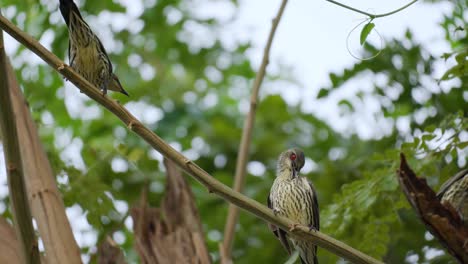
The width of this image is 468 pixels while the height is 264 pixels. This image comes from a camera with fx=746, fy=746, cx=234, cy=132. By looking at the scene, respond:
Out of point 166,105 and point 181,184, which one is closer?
point 181,184

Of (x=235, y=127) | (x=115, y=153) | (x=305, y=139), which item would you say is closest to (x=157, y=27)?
(x=235, y=127)

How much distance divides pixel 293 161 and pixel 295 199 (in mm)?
250

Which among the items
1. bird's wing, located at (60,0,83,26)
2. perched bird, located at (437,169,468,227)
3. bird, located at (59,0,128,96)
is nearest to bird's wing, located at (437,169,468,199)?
perched bird, located at (437,169,468,227)

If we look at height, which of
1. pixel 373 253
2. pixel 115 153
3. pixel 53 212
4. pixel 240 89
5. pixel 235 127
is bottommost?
pixel 373 253

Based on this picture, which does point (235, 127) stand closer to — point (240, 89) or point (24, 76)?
A: point (240, 89)

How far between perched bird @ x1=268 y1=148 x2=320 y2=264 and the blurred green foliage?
95 millimetres

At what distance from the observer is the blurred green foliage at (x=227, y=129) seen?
386cm

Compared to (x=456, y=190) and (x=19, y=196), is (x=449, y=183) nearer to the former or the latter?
(x=456, y=190)

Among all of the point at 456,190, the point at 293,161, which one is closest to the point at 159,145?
the point at 456,190

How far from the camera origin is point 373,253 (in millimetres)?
3744

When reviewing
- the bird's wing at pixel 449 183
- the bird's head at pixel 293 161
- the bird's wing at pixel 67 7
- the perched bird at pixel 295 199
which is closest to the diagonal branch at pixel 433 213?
the bird's wing at pixel 449 183

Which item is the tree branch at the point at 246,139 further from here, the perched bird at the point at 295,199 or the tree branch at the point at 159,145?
the tree branch at the point at 159,145

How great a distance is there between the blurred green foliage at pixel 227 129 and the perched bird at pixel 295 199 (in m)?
0.09

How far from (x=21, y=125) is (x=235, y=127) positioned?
2.86 metres
